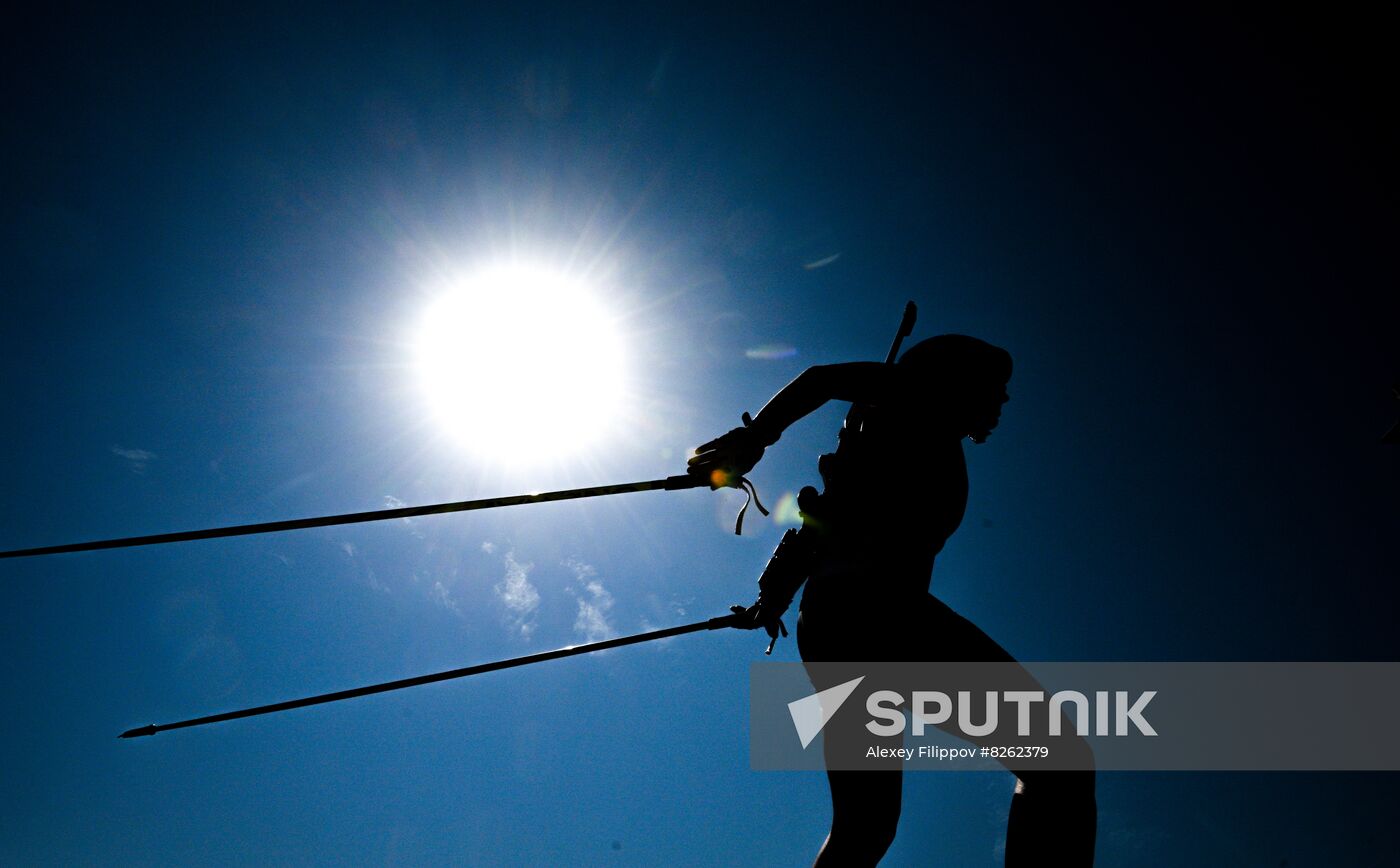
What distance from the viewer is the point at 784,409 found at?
9.14 ft

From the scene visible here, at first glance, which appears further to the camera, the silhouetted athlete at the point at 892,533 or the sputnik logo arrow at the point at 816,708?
the sputnik logo arrow at the point at 816,708

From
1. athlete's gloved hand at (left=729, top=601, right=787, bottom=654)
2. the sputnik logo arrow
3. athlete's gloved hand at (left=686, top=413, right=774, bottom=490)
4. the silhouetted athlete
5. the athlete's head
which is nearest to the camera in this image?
the silhouetted athlete

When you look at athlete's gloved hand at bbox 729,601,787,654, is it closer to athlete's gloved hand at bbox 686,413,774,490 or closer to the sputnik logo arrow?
the sputnik logo arrow

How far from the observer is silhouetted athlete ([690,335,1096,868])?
2.31 m

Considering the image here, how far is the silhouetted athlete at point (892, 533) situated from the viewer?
2312 millimetres

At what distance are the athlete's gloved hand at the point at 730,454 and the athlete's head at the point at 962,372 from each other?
3.12 ft

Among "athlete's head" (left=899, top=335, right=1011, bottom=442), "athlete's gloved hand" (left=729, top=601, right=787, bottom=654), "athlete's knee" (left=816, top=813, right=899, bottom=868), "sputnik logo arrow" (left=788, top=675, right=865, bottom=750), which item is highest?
"athlete's head" (left=899, top=335, right=1011, bottom=442)

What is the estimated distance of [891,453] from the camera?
9.83ft

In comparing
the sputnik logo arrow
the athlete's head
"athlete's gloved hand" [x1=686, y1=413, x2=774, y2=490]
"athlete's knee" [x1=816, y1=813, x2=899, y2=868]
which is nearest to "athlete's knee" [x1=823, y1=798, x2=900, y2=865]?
"athlete's knee" [x1=816, y1=813, x2=899, y2=868]

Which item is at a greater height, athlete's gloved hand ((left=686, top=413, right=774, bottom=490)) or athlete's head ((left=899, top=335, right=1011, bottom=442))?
athlete's head ((left=899, top=335, right=1011, bottom=442))

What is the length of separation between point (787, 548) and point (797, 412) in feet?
4.25

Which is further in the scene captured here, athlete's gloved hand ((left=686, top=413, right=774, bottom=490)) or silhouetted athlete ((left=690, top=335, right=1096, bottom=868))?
athlete's gloved hand ((left=686, top=413, right=774, bottom=490))

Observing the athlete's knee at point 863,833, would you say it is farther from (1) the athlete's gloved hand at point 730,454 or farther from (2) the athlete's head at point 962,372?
(2) the athlete's head at point 962,372

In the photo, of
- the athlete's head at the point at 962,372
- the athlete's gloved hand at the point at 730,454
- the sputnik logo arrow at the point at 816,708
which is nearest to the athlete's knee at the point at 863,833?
the sputnik logo arrow at the point at 816,708
